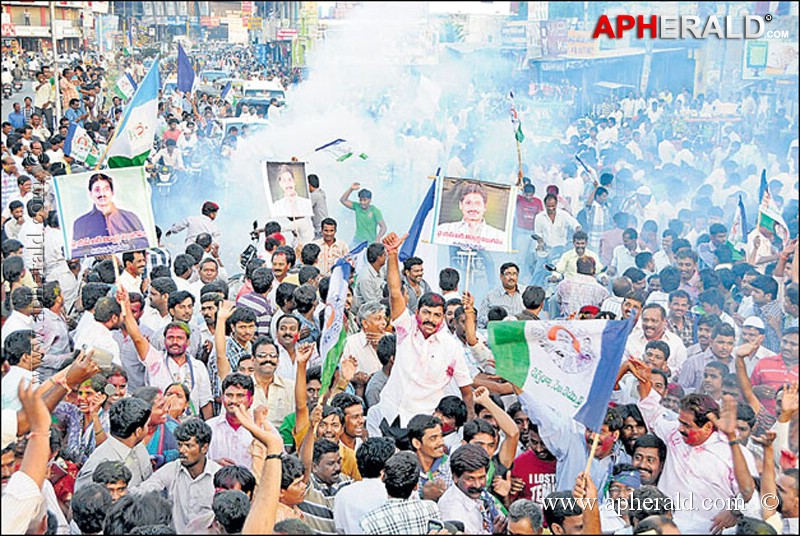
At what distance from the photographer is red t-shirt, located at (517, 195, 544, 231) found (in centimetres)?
860

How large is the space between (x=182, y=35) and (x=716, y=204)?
6280 mm

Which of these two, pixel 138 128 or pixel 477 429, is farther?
pixel 138 128

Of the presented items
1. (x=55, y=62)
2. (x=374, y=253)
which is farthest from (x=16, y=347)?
(x=55, y=62)

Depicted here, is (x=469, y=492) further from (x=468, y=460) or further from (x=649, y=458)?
(x=649, y=458)

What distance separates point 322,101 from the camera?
437 inches

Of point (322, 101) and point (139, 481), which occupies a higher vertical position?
point (322, 101)

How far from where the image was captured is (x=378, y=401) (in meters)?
4.91

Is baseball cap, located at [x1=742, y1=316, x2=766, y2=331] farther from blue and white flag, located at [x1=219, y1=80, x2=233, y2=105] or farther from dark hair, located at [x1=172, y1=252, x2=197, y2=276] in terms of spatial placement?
blue and white flag, located at [x1=219, y1=80, x2=233, y2=105]

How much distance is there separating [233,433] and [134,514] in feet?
3.28

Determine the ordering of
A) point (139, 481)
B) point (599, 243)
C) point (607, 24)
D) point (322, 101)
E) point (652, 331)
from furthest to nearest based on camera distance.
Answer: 1. point (322, 101)
2. point (607, 24)
3. point (599, 243)
4. point (652, 331)
5. point (139, 481)

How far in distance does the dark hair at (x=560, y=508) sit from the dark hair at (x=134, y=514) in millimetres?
1368

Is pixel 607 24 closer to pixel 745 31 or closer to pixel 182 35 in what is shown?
pixel 745 31

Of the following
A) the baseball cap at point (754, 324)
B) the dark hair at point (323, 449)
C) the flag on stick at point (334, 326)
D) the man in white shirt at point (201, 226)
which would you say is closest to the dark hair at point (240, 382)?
the flag on stick at point (334, 326)

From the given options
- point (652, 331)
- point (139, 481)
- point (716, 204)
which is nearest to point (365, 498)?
point (139, 481)
